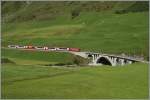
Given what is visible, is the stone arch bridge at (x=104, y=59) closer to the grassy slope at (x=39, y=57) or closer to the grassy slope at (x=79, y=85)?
the grassy slope at (x=39, y=57)

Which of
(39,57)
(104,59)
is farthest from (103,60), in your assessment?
(39,57)

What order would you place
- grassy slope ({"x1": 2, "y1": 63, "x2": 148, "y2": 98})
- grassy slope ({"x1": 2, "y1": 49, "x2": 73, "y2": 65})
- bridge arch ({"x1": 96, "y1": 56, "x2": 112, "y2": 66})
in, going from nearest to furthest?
1. grassy slope ({"x1": 2, "y1": 63, "x2": 148, "y2": 98})
2. bridge arch ({"x1": 96, "y1": 56, "x2": 112, "y2": 66})
3. grassy slope ({"x1": 2, "y1": 49, "x2": 73, "y2": 65})

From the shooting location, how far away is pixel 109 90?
69562 mm

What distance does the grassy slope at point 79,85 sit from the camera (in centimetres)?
6612

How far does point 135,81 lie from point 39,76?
18.6 m

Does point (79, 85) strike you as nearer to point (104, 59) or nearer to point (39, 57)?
point (104, 59)

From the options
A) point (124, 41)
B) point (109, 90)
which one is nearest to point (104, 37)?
point (124, 41)

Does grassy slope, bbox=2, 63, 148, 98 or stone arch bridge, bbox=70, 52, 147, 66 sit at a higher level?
stone arch bridge, bbox=70, 52, 147, 66

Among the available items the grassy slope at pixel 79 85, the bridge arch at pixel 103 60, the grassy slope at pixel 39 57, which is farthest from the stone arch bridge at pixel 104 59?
the grassy slope at pixel 79 85

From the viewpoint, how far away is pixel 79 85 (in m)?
72.7

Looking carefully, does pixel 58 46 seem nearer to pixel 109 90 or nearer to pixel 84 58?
pixel 84 58

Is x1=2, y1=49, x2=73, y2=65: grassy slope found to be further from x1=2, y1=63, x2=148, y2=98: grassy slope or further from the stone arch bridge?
x1=2, y1=63, x2=148, y2=98: grassy slope

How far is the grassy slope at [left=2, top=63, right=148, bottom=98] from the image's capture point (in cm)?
6612

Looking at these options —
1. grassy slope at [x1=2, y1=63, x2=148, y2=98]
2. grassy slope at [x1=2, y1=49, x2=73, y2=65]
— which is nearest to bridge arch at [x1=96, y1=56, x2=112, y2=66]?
grassy slope at [x1=2, y1=49, x2=73, y2=65]
